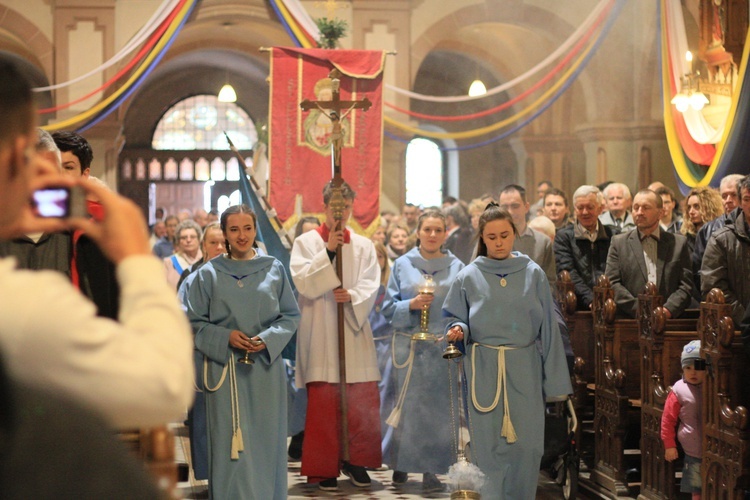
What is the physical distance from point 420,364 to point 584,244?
159 centimetres

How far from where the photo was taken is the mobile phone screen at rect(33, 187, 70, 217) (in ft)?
4.97

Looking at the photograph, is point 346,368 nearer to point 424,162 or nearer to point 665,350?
point 665,350

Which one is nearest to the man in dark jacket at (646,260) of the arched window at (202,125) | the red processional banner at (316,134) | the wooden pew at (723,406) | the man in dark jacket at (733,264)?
the man in dark jacket at (733,264)

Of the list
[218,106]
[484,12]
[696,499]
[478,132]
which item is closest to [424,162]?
[218,106]

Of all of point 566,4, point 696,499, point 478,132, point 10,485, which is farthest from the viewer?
point 566,4

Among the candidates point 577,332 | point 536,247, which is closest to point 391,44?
point 536,247

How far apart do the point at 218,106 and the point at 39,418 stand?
2344 centimetres

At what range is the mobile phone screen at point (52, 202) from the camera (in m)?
1.51

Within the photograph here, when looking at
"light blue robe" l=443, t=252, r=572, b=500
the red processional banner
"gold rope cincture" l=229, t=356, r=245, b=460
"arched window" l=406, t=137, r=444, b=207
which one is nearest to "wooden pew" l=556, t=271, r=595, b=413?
"light blue robe" l=443, t=252, r=572, b=500

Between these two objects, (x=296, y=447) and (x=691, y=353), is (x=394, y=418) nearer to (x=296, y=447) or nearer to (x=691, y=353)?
(x=296, y=447)

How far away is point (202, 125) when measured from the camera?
949 inches

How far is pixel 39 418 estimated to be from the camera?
1.23 meters

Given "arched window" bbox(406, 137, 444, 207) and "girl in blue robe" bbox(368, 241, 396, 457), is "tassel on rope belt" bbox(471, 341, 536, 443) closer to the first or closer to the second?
"girl in blue robe" bbox(368, 241, 396, 457)

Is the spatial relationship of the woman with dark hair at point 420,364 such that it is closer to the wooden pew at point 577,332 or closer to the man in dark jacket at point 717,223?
the wooden pew at point 577,332
